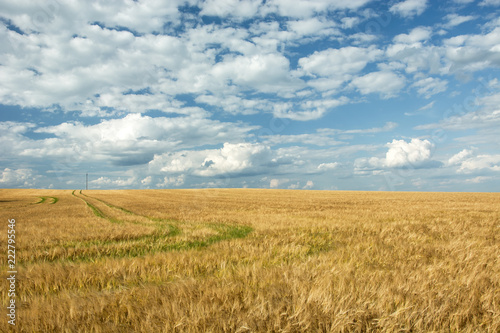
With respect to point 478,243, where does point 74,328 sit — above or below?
above

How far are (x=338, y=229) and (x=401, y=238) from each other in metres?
2.60

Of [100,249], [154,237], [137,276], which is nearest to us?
[137,276]

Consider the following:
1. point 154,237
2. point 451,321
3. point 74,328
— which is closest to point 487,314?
point 451,321

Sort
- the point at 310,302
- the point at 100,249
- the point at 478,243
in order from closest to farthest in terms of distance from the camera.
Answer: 1. the point at 310,302
2. the point at 478,243
3. the point at 100,249

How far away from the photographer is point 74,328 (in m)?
3.00

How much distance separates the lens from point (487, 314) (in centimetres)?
334

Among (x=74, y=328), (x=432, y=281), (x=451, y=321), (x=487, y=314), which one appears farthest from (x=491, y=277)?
(x=74, y=328)

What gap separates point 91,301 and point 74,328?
709mm

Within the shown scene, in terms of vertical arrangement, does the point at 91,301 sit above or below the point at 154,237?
above

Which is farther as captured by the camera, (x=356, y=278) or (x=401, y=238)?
(x=401, y=238)

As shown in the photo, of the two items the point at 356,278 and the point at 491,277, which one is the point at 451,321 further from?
the point at 491,277

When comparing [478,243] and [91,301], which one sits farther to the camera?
[478,243]

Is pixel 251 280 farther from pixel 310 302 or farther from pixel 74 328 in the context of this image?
pixel 74 328

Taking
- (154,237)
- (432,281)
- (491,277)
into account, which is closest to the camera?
(432,281)
